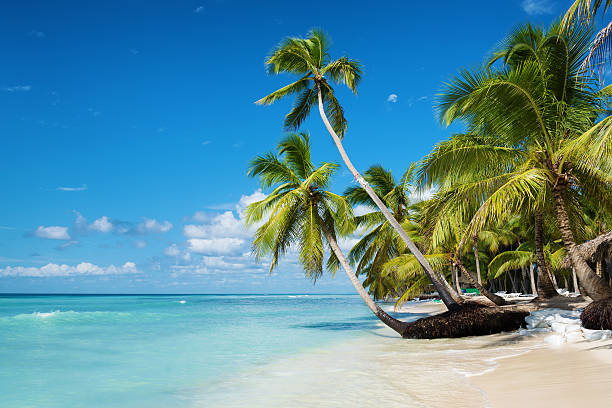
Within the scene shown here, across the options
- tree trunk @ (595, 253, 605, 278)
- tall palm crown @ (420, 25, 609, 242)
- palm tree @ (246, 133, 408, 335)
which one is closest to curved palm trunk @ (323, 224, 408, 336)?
palm tree @ (246, 133, 408, 335)

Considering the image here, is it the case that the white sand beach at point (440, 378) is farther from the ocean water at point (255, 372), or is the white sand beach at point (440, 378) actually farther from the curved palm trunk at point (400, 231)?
the curved palm trunk at point (400, 231)

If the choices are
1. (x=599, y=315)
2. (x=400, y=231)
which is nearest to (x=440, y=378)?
(x=599, y=315)

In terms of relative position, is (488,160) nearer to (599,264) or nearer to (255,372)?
(255,372)

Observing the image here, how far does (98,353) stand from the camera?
1098 centimetres

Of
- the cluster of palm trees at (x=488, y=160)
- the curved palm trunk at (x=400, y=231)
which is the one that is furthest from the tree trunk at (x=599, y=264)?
the curved palm trunk at (x=400, y=231)

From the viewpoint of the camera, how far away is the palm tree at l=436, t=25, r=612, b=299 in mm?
7863

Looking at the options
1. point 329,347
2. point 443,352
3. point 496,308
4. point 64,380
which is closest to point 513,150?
point 496,308

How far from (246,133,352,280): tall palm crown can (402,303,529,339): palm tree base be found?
3.61 meters

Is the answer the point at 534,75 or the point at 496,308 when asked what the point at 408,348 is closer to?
the point at 496,308

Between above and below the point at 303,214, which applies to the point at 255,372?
below

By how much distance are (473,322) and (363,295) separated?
9.84ft

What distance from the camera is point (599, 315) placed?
7.36 m

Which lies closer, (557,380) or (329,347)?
(557,380)

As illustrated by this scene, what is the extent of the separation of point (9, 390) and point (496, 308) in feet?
33.3
